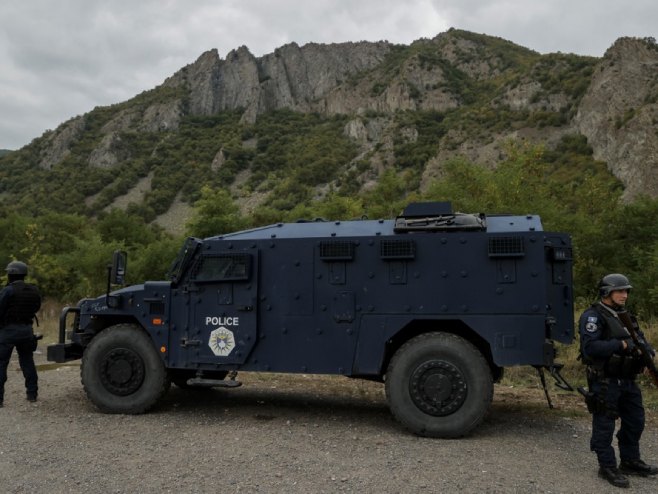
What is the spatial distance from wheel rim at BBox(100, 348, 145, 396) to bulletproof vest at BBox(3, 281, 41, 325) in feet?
4.99

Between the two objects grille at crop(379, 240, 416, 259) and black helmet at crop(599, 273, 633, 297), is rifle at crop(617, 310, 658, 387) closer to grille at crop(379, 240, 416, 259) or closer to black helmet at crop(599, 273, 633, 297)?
black helmet at crop(599, 273, 633, 297)

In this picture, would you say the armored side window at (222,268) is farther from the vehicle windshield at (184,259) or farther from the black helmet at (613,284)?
the black helmet at (613,284)

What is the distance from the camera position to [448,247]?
19.3ft

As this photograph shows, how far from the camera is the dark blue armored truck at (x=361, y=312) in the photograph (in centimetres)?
564

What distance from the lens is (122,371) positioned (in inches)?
260

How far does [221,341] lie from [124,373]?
49.4 inches

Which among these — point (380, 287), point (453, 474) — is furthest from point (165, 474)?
point (380, 287)

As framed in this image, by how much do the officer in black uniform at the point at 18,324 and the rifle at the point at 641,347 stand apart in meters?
6.85

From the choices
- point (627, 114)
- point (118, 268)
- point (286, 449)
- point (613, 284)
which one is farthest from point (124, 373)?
point (627, 114)

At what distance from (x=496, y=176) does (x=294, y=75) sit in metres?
123

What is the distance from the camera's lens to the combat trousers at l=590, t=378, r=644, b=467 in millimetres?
4523

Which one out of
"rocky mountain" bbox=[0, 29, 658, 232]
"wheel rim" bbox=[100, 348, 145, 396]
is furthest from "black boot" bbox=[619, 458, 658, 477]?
"rocky mountain" bbox=[0, 29, 658, 232]

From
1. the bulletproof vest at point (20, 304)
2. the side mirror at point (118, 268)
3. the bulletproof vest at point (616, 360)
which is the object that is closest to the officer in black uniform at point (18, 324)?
the bulletproof vest at point (20, 304)

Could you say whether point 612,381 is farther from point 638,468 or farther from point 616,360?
point 638,468
